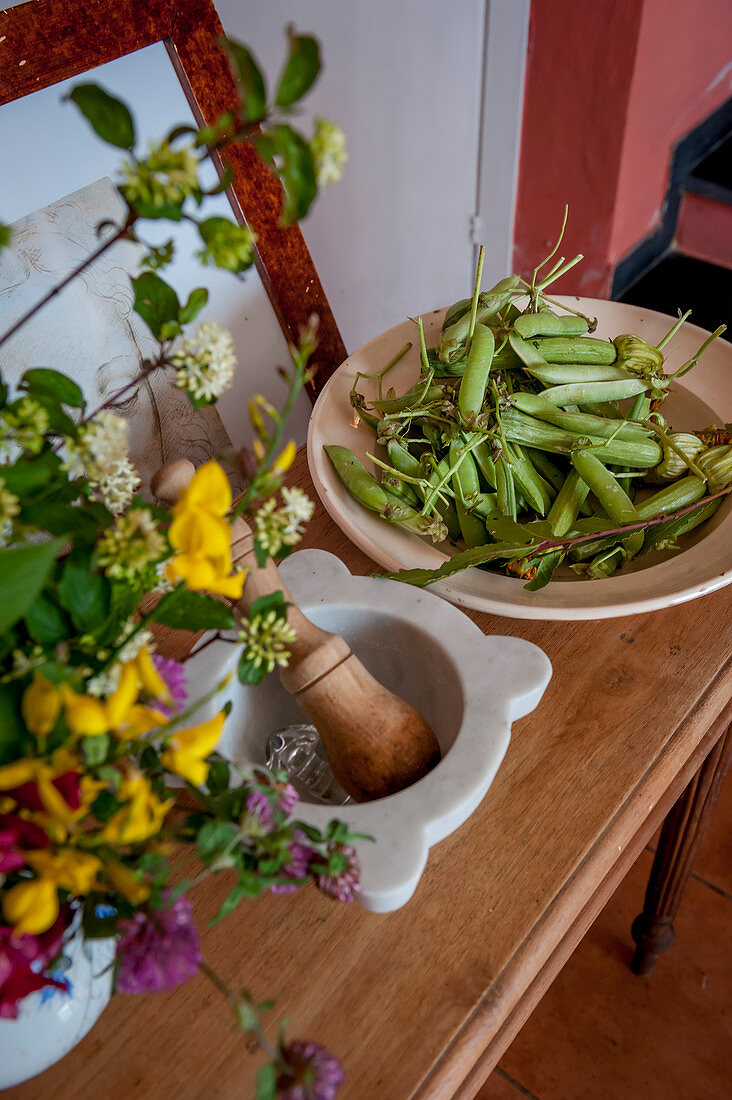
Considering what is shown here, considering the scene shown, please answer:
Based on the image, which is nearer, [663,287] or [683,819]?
[683,819]

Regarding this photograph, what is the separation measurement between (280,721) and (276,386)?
1.49 feet

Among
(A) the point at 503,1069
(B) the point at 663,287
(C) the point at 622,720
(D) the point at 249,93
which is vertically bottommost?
(A) the point at 503,1069

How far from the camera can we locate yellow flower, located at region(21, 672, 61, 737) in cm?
28

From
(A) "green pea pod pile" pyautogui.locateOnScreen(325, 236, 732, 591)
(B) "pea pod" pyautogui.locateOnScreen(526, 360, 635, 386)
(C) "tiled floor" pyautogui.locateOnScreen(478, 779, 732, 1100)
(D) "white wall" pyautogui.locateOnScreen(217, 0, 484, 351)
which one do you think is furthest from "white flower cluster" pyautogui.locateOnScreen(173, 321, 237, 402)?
(C) "tiled floor" pyautogui.locateOnScreen(478, 779, 732, 1100)

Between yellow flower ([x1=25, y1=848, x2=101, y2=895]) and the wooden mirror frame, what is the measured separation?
59 cm

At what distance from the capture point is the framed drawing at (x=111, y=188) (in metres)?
0.65

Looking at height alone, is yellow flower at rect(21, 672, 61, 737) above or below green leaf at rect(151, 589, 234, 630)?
above

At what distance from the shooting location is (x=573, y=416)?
2.37ft

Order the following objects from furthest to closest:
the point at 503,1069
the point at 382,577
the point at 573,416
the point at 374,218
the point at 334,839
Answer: the point at 374,218, the point at 503,1069, the point at 573,416, the point at 382,577, the point at 334,839

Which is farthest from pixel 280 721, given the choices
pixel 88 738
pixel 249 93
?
pixel 249 93

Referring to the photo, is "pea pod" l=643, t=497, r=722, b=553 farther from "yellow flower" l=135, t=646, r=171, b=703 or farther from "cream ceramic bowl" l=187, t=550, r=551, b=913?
"yellow flower" l=135, t=646, r=171, b=703

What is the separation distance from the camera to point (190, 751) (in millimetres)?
280

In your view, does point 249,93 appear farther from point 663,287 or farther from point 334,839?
point 663,287

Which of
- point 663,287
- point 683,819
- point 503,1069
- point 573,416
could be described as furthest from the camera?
point 663,287
